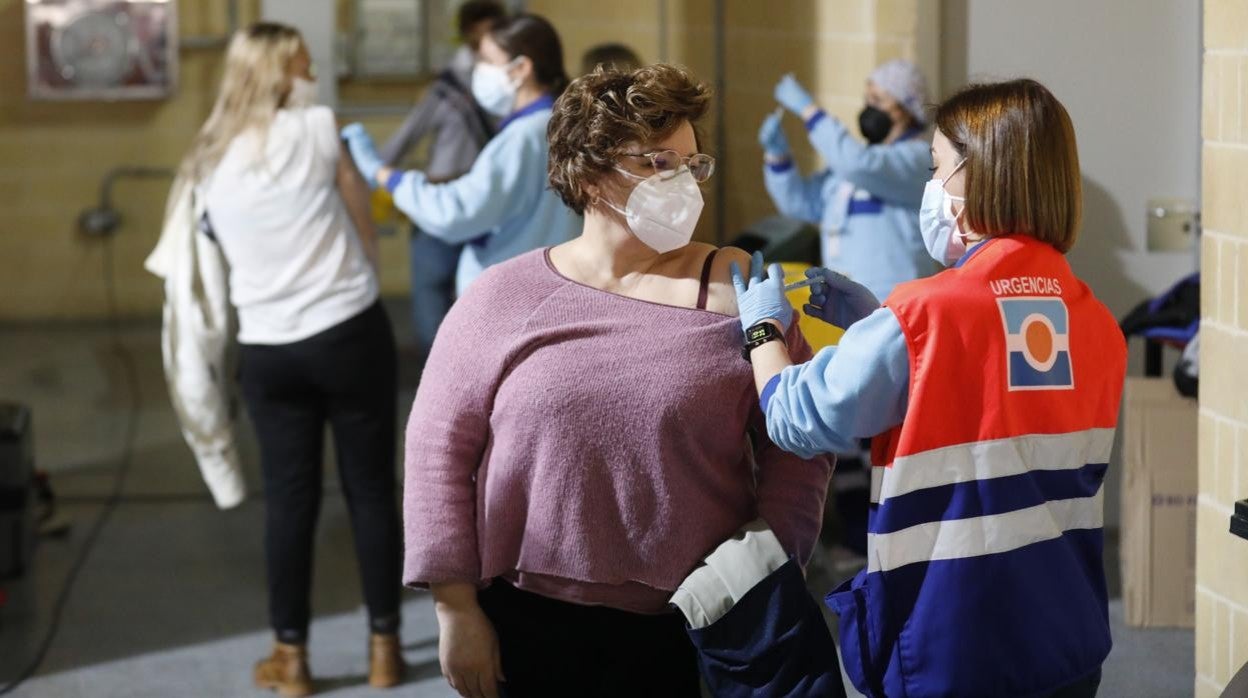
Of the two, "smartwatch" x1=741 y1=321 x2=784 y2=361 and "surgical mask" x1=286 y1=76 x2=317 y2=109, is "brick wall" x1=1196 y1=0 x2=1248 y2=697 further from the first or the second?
"surgical mask" x1=286 y1=76 x2=317 y2=109

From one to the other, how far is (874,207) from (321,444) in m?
1.49

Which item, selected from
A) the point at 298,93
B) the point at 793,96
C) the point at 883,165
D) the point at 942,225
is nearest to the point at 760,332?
the point at 942,225

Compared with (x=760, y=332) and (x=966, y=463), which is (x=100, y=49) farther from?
(x=966, y=463)

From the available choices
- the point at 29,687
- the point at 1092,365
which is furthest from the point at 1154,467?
the point at 29,687

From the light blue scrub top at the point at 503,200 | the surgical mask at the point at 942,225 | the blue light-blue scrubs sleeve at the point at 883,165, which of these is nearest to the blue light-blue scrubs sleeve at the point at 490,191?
the light blue scrub top at the point at 503,200

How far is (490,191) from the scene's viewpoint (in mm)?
3406

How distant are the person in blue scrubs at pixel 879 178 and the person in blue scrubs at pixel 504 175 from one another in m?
0.76

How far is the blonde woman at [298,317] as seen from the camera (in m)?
3.35

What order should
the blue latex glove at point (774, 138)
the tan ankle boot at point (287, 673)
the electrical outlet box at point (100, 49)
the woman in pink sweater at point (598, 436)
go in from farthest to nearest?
the electrical outlet box at point (100, 49)
the blue latex glove at point (774, 138)
the tan ankle boot at point (287, 673)
the woman in pink sweater at point (598, 436)

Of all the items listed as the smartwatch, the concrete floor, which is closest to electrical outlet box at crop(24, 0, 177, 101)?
the concrete floor

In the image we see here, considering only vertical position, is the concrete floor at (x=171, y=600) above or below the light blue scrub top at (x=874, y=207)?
below

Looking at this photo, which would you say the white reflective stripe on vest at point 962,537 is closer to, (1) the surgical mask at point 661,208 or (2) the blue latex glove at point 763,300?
(2) the blue latex glove at point 763,300

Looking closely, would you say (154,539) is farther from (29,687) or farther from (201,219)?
(201,219)

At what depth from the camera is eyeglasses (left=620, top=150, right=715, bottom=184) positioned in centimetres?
196
